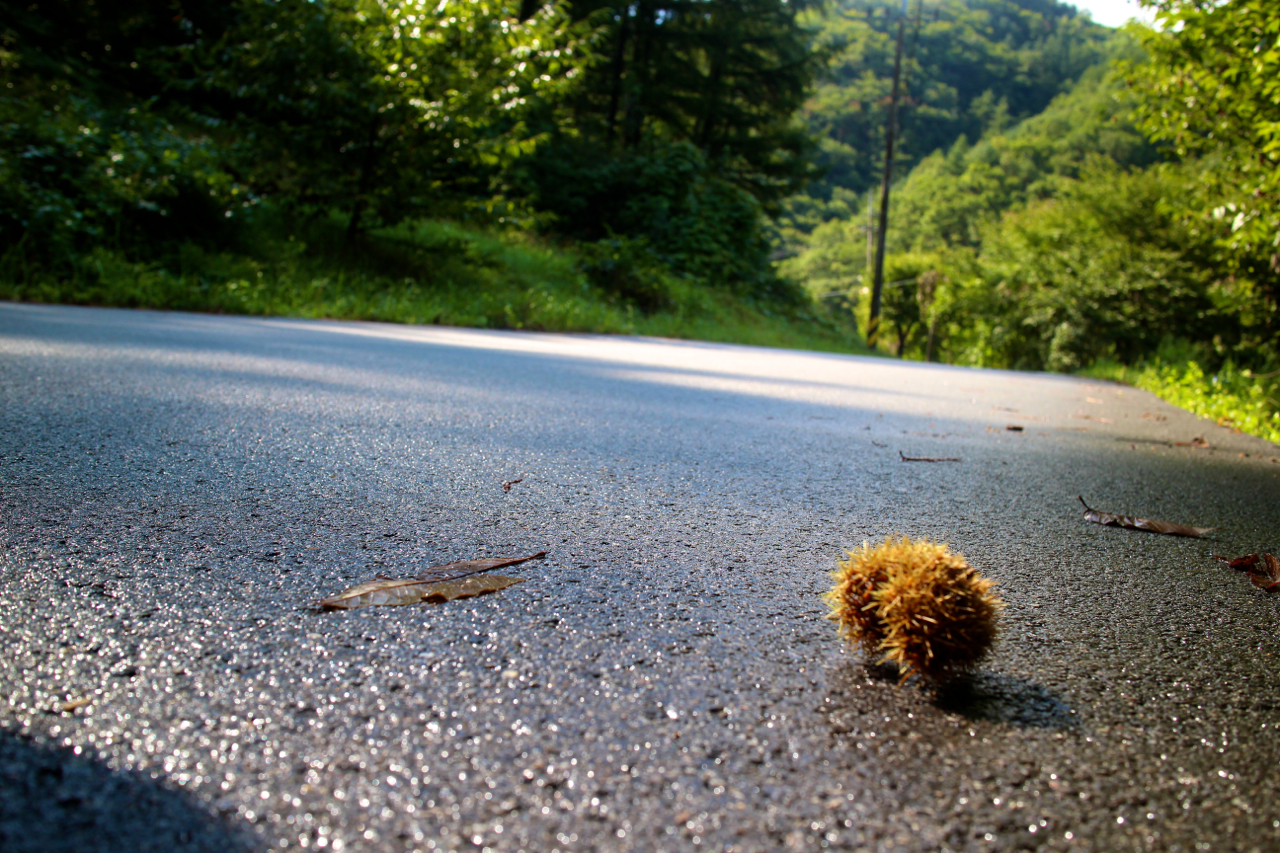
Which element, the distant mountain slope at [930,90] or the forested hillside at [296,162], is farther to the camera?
the distant mountain slope at [930,90]

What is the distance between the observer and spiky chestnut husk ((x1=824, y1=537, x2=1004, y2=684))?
37.2 inches

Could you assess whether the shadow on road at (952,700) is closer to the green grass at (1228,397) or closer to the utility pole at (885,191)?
the green grass at (1228,397)

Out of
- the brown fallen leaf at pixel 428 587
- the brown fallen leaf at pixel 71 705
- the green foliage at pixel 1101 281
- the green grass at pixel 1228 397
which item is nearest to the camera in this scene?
the brown fallen leaf at pixel 71 705

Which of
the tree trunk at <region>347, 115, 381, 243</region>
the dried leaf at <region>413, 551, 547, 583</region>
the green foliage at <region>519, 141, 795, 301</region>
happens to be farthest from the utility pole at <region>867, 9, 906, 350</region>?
the dried leaf at <region>413, 551, 547, 583</region>

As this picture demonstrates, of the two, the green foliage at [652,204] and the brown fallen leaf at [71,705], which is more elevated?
the green foliage at [652,204]

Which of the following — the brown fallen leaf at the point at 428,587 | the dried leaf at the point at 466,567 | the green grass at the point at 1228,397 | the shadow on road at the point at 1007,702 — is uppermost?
the green grass at the point at 1228,397

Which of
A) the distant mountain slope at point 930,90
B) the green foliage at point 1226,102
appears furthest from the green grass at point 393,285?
the distant mountain slope at point 930,90

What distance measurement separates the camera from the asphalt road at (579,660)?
2.32ft

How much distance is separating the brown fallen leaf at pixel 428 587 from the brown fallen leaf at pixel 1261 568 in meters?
1.38

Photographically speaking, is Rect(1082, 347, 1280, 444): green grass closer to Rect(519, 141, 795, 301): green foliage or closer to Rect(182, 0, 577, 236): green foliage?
Rect(182, 0, 577, 236): green foliage

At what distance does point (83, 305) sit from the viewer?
647 cm

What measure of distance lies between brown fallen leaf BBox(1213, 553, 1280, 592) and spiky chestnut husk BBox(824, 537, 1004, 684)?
32.9 inches

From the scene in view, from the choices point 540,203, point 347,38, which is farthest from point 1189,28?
point 540,203

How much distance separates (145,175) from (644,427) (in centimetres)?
777
